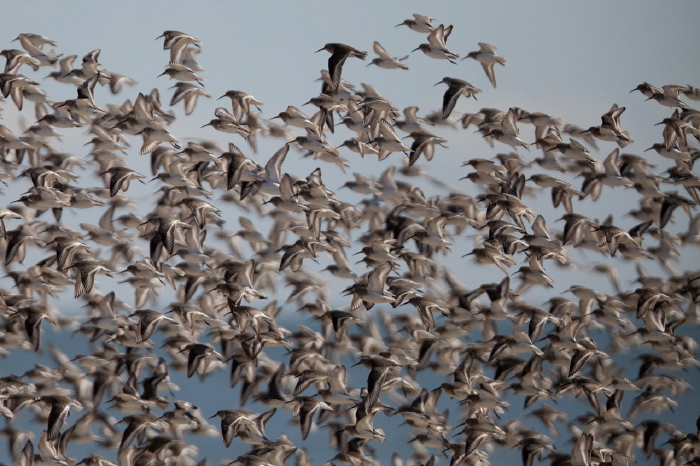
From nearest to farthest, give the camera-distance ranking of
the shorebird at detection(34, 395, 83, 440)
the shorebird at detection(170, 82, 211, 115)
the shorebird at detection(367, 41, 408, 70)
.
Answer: the shorebird at detection(34, 395, 83, 440)
the shorebird at detection(367, 41, 408, 70)
the shorebird at detection(170, 82, 211, 115)

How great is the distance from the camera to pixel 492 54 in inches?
481

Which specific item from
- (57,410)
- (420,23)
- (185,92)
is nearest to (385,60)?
(420,23)

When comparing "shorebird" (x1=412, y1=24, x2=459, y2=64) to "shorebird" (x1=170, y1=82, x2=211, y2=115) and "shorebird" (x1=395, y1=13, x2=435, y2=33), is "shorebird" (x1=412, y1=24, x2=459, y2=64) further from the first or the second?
"shorebird" (x1=170, y1=82, x2=211, y2=115)

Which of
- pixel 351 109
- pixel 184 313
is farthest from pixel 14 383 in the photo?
pixel 351 109

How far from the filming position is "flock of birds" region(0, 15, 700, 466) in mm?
11523

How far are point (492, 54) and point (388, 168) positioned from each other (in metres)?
1.90

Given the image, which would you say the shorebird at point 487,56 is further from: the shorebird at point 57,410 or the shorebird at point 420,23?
the shorebird at point 57,410

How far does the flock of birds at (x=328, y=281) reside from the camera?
1152 cm

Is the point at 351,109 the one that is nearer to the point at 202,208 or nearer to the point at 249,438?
the point at 202,208

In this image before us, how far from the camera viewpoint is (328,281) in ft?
41.7

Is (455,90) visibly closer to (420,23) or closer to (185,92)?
(420,23)

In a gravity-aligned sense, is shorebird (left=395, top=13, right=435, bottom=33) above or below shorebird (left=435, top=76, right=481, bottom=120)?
above

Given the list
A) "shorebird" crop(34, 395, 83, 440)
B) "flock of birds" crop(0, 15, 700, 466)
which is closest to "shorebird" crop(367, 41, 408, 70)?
"flock of birds" crop(0, 15, 700, 466)

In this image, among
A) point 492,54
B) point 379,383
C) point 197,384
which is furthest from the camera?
point 197,384
